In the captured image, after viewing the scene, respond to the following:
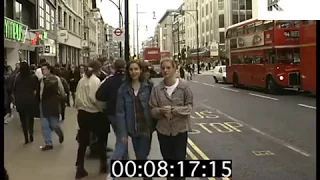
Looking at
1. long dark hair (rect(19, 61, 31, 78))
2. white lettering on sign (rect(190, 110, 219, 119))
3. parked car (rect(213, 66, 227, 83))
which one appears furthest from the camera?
parked car (rect(213, 66, 227, 83))

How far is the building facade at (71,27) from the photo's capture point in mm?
28756

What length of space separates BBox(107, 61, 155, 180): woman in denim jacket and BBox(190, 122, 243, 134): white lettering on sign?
15.5 ft

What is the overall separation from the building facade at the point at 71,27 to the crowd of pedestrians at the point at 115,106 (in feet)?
69.1

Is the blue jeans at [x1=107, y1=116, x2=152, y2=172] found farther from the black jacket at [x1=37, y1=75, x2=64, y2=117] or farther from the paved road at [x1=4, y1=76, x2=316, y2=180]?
the black jacket at [x1=37, y1=75, x2=64, y2=117]

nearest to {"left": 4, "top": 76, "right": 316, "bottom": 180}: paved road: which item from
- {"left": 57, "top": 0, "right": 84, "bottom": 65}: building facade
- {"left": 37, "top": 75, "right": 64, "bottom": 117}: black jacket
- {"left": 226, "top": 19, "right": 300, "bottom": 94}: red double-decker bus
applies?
{"left": 37, "top": 75, "right": 64, "bottom": 117}: black jacket

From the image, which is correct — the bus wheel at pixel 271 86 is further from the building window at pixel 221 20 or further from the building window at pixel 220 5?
the building window at pixel 220 5

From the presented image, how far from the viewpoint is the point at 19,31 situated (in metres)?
4.43

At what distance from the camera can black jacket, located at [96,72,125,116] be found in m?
4.68

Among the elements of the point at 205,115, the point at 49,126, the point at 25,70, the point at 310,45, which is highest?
the point at 310,45

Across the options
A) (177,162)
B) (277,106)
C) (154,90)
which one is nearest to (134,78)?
(154,90)

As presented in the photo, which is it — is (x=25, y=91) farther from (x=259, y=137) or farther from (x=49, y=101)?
(x=259, y=137)

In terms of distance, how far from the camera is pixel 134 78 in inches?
159

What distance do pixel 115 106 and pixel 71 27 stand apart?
31893mm

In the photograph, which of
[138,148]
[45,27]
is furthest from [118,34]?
[138,148]
